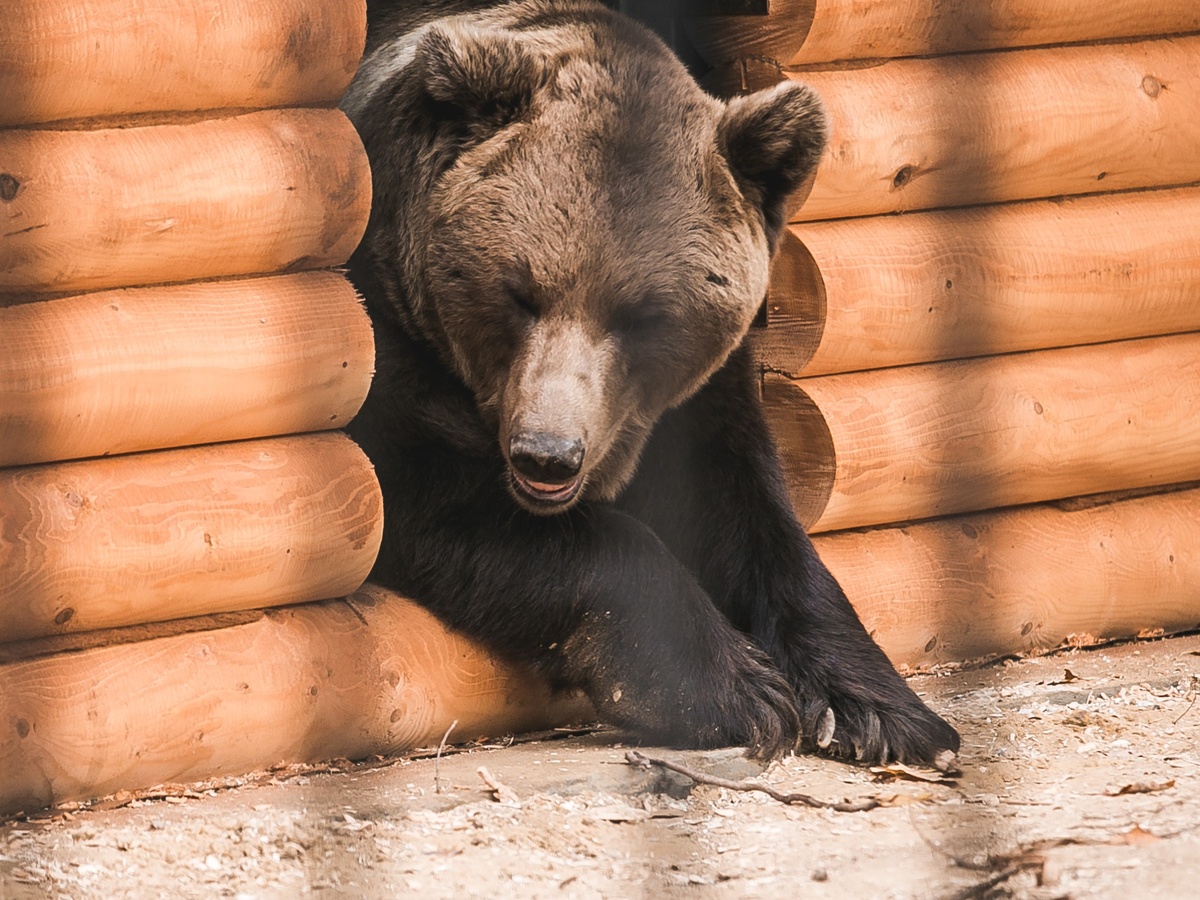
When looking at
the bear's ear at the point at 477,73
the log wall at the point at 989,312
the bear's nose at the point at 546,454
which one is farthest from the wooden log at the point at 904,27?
the bear's nose at the point at 546,454

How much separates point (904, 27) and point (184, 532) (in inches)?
100.0

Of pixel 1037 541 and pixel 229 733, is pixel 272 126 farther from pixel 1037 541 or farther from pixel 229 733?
pixel 1037 541

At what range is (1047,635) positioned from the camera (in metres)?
4.88

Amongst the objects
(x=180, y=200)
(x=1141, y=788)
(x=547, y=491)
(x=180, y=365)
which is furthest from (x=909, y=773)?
(x=180, y=200)

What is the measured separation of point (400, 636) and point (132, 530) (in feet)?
2.53

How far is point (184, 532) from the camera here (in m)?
3.57

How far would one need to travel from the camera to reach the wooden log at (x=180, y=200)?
3.39 m

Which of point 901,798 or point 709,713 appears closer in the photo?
point 901,798

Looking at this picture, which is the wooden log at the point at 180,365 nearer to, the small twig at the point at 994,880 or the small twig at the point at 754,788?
the small twig at the point at 754,788

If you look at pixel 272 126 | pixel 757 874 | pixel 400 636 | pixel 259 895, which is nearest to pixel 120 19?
pixel 272 126

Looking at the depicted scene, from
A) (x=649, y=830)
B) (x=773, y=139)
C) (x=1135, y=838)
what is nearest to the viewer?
(x=1135, y=838)

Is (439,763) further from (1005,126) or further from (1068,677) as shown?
(1005,126)

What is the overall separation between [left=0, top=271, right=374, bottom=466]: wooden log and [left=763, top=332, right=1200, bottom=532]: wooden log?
149cm

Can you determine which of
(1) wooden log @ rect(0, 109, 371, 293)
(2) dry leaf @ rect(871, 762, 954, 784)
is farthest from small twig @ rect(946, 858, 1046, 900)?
(1) wooden log @ rect(0, 109, 371, 293)
